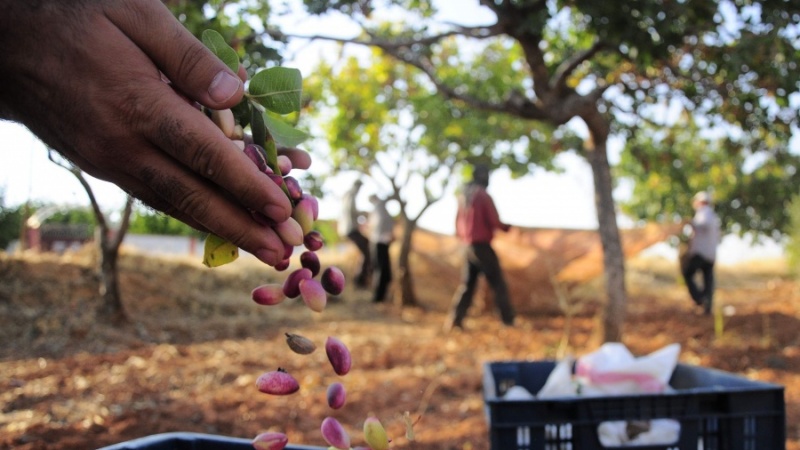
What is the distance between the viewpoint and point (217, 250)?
122 cm

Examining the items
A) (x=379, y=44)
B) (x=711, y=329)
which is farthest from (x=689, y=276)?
(x=379, y=44)

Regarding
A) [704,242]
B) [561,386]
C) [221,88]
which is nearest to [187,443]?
[221,88]

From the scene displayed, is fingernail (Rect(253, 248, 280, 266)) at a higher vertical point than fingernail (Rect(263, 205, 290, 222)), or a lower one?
lower

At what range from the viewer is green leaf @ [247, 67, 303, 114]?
131cm

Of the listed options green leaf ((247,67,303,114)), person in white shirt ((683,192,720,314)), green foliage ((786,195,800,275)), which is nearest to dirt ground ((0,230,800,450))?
person in white shirt ((683,192,720,314))

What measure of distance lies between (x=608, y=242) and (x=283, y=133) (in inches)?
206

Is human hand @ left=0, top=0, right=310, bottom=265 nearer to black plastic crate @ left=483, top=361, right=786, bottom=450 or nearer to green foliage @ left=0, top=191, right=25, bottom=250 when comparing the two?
black plastic crate @ left=483, top=361, right=786, bottom=450

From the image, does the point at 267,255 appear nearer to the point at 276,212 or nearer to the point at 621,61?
the point at 276,212

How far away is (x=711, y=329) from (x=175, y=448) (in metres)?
7.15

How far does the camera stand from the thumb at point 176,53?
994 mm

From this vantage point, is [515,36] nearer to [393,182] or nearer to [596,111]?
[596,111]

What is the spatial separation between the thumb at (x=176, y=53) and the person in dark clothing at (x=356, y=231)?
9.79 meters

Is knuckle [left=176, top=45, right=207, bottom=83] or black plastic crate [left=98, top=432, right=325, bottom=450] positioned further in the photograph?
black plastic crate [left=98, top=432, right=325, bottom=450]

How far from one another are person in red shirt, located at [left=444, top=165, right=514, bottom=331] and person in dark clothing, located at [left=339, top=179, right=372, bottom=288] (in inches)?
121
